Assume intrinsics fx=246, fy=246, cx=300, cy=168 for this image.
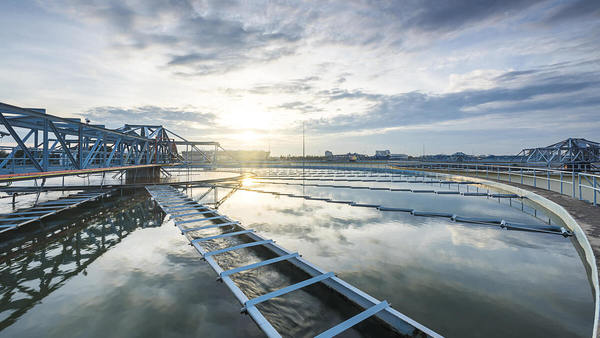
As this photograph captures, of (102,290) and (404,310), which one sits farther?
(102,290)

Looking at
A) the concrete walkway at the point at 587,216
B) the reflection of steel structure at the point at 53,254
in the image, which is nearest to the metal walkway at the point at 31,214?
the reflection of steel structure at the point at 53,254

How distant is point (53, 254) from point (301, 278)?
6.94 metres

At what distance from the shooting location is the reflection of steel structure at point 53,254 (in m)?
4.72

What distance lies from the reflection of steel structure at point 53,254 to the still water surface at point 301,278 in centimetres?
3

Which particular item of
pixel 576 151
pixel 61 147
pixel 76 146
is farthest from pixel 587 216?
pixel 576 151

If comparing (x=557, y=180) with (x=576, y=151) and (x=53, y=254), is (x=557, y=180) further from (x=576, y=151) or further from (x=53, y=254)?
(x=576, y=151)

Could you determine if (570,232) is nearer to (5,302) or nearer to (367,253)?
(367,253)

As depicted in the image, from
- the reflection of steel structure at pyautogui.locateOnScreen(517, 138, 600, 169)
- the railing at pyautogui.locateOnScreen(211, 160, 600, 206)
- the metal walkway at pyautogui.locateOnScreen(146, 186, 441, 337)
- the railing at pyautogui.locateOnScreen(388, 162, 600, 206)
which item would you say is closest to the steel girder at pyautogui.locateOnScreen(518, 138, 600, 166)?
the reflection of steel structure at pyautogui.locateOnScreen(517, 138, 600, 169)

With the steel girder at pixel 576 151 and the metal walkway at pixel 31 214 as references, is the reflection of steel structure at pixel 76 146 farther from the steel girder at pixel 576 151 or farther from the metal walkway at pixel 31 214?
the steel girder at pixel 576 151

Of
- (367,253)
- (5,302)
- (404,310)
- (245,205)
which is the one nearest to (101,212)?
(245,205)

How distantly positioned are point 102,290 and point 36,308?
2.99 ft

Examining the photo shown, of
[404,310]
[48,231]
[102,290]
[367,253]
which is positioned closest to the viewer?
[404,310]

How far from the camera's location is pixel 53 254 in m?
6.76

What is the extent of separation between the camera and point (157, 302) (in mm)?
4477
